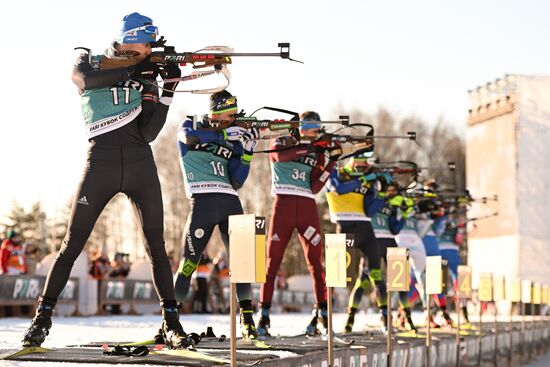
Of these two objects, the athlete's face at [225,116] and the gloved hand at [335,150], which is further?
the gloved hand at [335,150]

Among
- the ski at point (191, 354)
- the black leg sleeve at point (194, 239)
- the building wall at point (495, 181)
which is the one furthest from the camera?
the building wall at point (495, 181)

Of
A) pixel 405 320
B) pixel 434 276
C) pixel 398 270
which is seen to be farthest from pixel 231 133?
pixel 405 320

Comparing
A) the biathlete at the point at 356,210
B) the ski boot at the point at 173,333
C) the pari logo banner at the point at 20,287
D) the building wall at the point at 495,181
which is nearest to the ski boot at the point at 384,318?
the biathlete at the point at 356,210

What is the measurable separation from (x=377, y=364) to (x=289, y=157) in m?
2.91

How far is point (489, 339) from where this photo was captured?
54.5 ft

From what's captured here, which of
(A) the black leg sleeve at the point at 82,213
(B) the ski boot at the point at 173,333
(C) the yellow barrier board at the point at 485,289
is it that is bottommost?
(B) the ski boot at the point at 173,333

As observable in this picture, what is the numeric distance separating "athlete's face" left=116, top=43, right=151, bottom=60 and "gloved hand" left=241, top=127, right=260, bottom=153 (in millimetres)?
2757

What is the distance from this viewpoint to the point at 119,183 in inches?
320

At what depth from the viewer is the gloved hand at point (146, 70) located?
8367mm

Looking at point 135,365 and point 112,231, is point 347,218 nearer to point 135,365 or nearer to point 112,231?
point 135,365

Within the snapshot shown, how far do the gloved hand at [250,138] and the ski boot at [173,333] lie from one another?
297cm

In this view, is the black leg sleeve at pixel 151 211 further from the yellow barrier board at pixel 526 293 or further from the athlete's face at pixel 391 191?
the yellow barrier board at pixel 526 293

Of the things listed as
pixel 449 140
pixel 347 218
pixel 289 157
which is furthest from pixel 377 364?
pixel 449 140

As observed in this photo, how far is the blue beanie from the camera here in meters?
8.17
